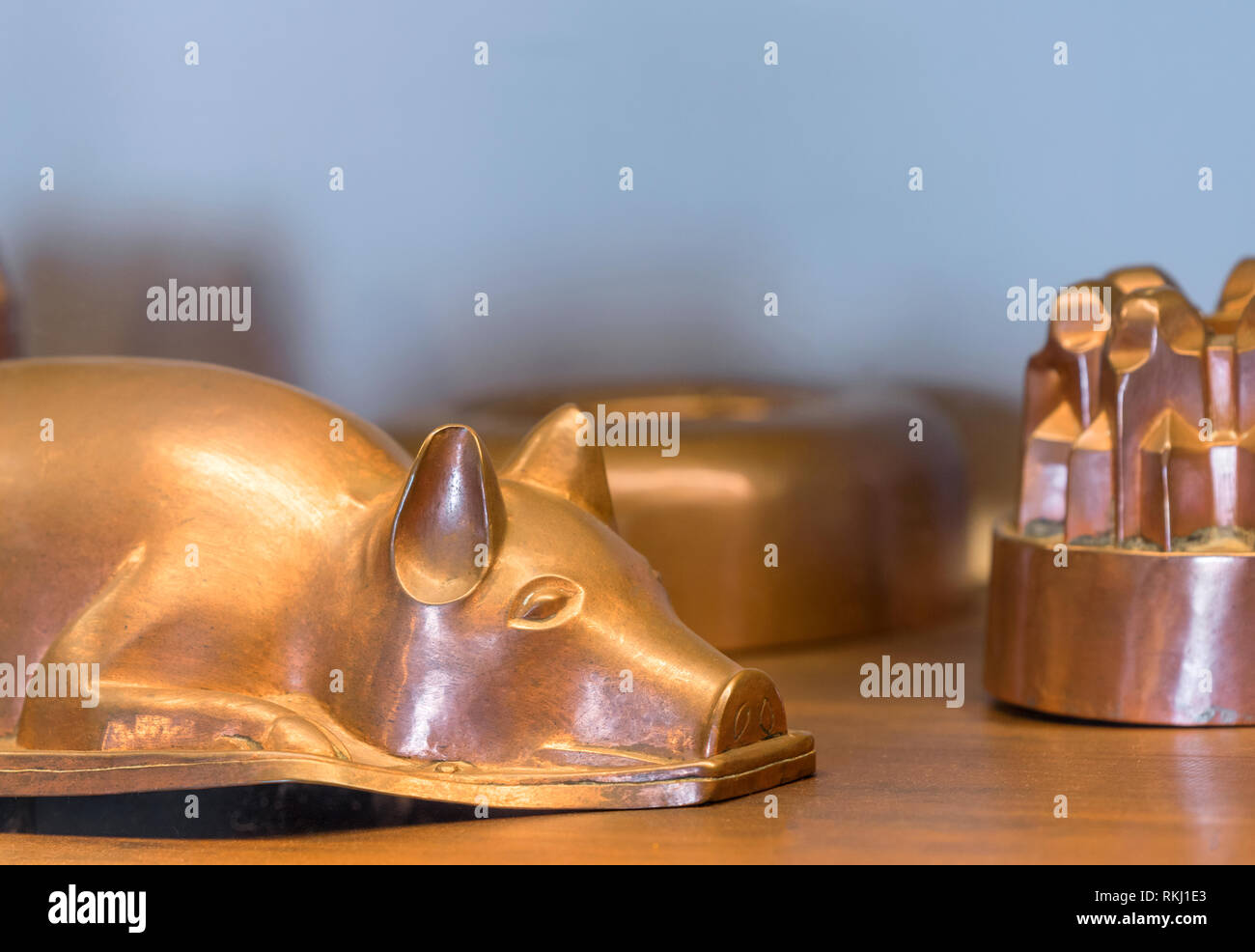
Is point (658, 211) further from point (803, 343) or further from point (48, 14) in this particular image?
point (48, 14)

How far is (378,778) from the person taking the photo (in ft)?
3.46

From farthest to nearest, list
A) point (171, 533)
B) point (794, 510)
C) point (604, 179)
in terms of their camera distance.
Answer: point (604, 179)
point (794, 510)
point (171, 533)

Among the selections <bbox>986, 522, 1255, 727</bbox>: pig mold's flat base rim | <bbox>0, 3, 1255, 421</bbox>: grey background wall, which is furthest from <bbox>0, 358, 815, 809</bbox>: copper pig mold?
<bbox>0, 3, 1255, 421</bbox>: grey background wall

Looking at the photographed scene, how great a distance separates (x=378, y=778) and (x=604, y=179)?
1.23 m

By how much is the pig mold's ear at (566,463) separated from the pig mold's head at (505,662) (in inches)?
4.8

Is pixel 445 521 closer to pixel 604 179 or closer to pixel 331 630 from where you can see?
pixel 331 630

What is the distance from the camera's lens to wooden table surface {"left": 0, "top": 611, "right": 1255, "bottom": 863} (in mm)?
1017

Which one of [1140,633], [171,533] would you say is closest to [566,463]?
[171,533]

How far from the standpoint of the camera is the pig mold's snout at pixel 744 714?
1.10m

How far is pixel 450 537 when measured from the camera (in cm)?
111

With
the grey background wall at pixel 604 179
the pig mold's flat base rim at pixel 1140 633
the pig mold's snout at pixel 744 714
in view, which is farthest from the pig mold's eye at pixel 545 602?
the grey background wall at pixel 604 179

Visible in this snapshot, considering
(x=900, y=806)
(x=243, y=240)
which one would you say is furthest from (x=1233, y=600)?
(x=243, y=240)

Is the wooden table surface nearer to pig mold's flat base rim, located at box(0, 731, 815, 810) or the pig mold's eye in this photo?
pig mold's flat base rim, located at box(0, 731, 815, 810)
